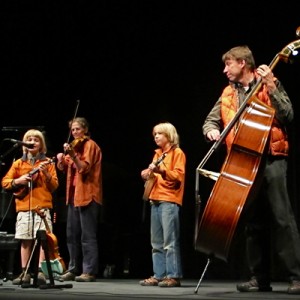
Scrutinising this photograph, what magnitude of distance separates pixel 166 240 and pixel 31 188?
1296mm

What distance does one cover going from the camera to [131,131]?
6.64m

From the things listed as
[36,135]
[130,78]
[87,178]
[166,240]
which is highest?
[130,78]

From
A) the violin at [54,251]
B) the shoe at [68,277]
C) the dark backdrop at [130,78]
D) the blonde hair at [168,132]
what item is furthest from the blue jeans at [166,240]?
the dark backdrop at [130,78]

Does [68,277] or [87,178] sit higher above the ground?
[87,178]

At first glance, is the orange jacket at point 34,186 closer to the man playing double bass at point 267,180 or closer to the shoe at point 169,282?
the shoe at point 169,282

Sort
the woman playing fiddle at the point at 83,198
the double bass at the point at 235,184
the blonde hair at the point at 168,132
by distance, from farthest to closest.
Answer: the woman playing fiddle at the point at 83,198, the blonde hair at the point at 168,132, the double bass at the point at 235,184

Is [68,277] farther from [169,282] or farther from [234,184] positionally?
[234,184]

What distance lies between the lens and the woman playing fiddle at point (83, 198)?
5.20 m

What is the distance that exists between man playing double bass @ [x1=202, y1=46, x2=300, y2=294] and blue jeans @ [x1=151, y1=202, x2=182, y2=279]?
2.88 feet

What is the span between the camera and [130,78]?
662cm

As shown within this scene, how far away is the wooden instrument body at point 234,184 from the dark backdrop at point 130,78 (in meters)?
2.41

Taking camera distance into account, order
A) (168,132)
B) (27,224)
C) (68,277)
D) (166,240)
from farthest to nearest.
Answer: (68,277), (27,224), (168,132), (166,240)

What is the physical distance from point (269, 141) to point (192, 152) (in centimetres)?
264

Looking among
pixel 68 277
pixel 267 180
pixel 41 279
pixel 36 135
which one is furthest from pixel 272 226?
pixel 36 135
